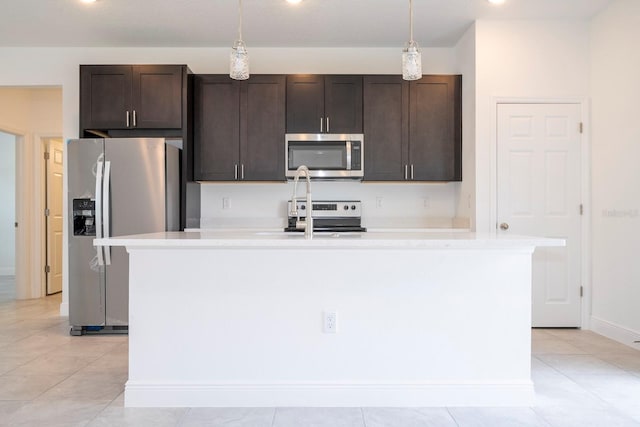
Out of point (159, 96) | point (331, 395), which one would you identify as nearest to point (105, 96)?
point (159, 96)

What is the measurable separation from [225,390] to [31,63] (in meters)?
3.96

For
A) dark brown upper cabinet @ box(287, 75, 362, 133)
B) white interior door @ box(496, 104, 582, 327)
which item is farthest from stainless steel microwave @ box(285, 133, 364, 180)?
white interior door @ box(496, 104, 582, 327)

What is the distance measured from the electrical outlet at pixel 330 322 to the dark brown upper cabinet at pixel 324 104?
235 cm

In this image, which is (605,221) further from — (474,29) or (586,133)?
(474,29)

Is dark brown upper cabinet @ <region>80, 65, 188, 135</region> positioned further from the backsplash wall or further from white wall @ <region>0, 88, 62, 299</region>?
white wall @ <region>0, 88, 62, 299</region>

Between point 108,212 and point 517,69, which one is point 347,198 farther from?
point 108,212

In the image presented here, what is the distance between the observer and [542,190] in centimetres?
409

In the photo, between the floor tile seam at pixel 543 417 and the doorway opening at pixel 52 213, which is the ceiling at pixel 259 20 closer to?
the doorway opening at pixel 52 213

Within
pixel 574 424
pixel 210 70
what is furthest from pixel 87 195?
pixel 574 424

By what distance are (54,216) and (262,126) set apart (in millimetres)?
3163

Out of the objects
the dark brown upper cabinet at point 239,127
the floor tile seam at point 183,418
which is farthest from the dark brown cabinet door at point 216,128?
the floor tile seam at point 183,418

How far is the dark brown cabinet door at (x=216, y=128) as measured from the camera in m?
4.40

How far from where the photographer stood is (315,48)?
4711 mm

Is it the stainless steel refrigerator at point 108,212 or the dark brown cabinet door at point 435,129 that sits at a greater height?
the dark brown cabinet door at point 435,129
